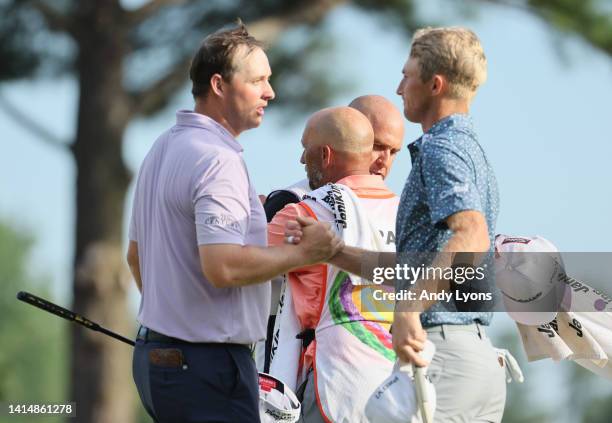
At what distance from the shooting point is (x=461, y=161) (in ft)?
12.4

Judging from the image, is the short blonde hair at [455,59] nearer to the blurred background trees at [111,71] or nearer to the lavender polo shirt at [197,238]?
the lavender polo shirt at [197,238]

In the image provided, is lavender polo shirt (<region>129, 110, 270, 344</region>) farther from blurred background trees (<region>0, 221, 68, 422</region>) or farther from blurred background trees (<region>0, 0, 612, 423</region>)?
blurred background trees (<region>0, 221, 68, 422</region>)

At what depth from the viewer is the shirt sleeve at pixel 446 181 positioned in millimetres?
3707

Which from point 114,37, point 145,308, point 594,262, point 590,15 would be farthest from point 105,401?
point 145,308

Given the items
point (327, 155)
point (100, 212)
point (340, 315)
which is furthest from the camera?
point (100, 212)

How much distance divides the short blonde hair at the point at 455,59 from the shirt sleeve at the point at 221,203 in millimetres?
594

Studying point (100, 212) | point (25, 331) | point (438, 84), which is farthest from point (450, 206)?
point (25, 331)

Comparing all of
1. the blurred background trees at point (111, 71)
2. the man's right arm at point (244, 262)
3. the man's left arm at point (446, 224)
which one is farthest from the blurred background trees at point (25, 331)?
the man's left arm at point (446, 224)

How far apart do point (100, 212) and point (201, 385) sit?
8.53 m

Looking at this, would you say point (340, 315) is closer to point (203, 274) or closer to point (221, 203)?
point (203, 274)

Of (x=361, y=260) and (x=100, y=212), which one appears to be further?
(x=100, y=212)

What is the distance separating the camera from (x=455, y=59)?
3924 mm

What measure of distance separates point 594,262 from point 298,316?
3.88 ft

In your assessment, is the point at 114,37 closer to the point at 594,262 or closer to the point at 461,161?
the point at 594,262
